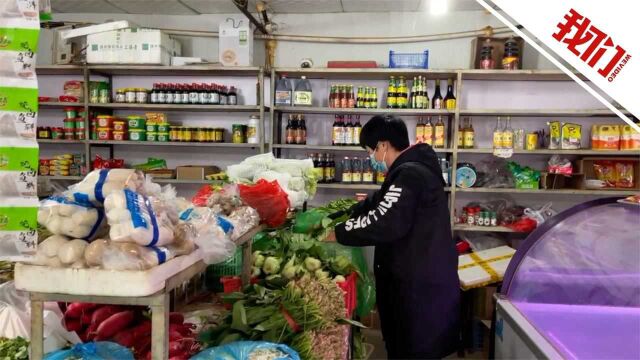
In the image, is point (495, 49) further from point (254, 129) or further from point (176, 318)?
point (176, 318)

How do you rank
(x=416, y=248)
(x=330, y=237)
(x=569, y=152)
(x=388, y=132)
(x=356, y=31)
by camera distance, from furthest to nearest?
1. (x=356, y=31)
2. (x=569, y=152)
3. (x=330, y=237)
4. (x=388, y=132)
5. (x=416, y=248)

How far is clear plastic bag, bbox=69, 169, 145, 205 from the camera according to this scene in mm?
1166

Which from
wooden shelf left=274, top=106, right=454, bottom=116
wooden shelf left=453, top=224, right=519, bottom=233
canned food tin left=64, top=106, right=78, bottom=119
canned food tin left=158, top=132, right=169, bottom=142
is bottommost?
wooden shelf left=453, top=224, right=519, bottom=233

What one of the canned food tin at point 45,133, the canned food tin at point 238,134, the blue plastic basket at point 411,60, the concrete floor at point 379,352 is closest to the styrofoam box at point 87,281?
the concrete floor at point 379,352

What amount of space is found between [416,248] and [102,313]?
1.54 metres

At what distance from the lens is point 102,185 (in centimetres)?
118

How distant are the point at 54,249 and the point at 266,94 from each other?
14.1 ft

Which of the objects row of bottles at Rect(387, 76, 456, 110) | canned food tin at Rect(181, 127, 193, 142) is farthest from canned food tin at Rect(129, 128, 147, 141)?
row of bottles at Rect(387, 76, 456, 110)

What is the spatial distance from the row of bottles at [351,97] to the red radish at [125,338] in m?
3.57

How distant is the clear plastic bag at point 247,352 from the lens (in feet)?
4.37

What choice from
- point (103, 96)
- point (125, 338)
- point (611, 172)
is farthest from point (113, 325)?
point (611, 172)

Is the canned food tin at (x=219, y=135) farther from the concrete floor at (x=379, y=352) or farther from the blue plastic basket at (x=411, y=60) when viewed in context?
the concrete floor at (x=379, y=352)

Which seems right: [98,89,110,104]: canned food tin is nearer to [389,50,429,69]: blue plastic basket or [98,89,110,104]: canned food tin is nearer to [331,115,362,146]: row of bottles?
[331,115,362,146]: row of bottles

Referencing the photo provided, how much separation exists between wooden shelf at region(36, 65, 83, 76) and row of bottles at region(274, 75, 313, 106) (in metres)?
1.99
